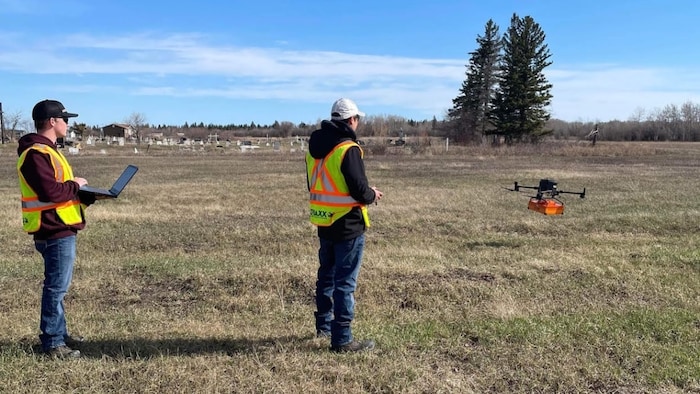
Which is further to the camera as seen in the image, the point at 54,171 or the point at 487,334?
the point at 487,334

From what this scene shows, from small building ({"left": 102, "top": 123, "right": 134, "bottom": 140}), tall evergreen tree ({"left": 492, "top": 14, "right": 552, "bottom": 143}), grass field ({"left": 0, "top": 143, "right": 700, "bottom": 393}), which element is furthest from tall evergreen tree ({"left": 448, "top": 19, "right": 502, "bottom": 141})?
small building ({"left": 102, "top": 123, "right": 134, "bottom": 140})

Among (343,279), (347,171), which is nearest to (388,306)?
(343,279)

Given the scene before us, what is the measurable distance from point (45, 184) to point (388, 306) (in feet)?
11.6

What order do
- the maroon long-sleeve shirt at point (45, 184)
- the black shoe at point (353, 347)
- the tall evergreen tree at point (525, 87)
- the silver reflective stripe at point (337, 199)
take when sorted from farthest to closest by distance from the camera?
the tall evergreen tree at point (525, 87), the black shoe at point (353, 347), the silver reflective stripe at point (337, 199), the maroon long-sleeve shirt at point (45, 184)

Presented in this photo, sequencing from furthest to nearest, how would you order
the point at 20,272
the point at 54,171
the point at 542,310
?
the point at 20,272 < the point at 542,310 < the point at 54,171

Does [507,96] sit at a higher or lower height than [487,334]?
higher

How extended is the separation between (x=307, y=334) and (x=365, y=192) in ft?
5.11

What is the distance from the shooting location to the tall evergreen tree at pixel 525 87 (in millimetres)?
58219

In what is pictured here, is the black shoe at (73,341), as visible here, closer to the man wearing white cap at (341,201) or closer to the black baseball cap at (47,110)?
the black baseball cap at (47,110)

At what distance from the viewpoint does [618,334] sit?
4.94 metres

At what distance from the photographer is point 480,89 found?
6306 centimetres

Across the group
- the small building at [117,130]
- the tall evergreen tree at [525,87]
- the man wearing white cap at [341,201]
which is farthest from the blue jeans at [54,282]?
the small building at [117,130]

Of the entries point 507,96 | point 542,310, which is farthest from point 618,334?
point 507,96

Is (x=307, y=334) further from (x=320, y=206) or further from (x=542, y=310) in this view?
(x=542, y=310)
